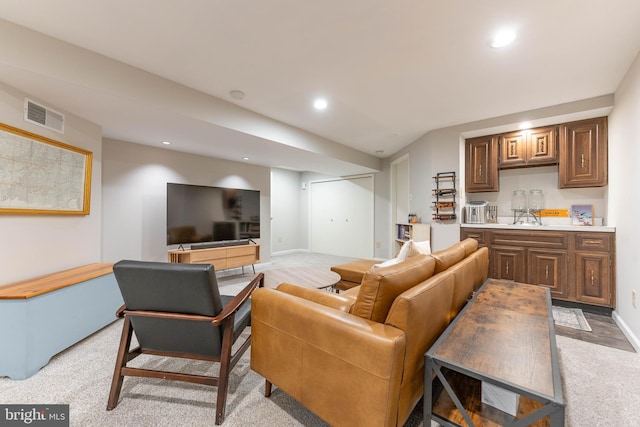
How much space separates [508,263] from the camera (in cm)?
335

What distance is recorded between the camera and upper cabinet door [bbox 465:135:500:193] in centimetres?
365

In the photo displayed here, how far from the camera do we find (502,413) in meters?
1.21

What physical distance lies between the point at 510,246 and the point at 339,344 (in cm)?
322

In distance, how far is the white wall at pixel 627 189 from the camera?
2195 mm

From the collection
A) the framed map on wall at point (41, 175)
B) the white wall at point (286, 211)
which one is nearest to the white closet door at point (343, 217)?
the white wall at point (286, 211)

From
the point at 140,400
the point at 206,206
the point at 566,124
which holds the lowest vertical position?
the point at 140,400

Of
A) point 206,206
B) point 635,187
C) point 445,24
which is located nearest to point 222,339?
point 445,24

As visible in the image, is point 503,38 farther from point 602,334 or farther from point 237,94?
point 602,334

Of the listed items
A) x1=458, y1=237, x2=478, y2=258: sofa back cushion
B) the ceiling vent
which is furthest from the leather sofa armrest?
the ceiling vent

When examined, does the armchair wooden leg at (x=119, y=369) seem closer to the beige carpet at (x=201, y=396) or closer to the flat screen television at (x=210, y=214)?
the beige carpet at (x=201, y=396)

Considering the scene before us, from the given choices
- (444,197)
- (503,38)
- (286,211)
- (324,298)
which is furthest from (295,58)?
(286,211)

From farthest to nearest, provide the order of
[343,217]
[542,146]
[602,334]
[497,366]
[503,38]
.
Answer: [343,217] → [542,146] → [602,334] → [503,38] → [497,366]

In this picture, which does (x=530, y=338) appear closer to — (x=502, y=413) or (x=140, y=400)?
(x=502, y=413)

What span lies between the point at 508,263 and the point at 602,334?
42.1 inches
